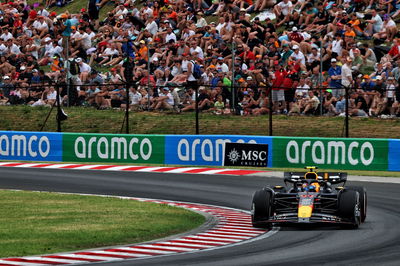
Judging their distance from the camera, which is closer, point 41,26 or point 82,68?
point 82,68

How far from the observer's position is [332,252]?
1259cm

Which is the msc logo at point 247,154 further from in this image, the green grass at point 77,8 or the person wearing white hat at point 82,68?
the green grass at point 77,8

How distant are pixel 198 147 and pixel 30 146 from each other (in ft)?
17.4

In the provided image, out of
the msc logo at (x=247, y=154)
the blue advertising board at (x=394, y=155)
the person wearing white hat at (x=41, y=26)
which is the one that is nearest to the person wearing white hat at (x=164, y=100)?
the msc logo at (x=247, y=154)

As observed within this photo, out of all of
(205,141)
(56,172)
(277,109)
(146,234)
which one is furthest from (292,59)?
(146,234)

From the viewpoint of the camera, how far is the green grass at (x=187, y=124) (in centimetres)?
2741

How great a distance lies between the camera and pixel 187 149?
27172 mm

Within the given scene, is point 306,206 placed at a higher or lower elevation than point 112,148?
higher

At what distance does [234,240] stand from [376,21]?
52.0ft

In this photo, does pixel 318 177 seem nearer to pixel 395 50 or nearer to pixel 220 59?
pixel 395 50

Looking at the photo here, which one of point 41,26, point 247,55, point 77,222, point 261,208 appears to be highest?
point 41,26

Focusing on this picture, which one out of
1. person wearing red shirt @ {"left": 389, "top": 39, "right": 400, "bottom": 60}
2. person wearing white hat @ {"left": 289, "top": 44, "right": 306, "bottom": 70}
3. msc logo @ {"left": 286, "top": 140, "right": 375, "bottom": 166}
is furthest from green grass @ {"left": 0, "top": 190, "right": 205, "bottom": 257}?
person wearing red shirt @ {"left": 389, "top": 39, "right": 400, "bottom": 60}

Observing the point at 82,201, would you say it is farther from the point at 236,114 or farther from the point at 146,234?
the point at 236,114

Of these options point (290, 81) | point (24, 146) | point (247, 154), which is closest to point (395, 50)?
point (290, 81)
